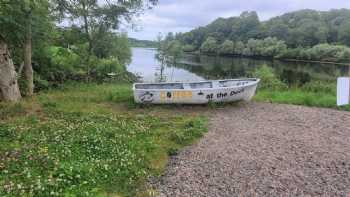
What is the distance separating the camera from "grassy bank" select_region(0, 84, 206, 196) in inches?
164

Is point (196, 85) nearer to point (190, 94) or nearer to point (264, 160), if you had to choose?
point (190, 94)

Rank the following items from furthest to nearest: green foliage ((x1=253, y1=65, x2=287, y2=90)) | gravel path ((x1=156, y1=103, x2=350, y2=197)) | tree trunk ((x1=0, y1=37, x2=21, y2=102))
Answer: green foliage ((x1=253, y1=65, x2=287, y2=90))
tree trunk ((x1=0, y1=37, x2=21, y2=102))
gravel path ((x1=156, y1=103, x2=350, y2=197))

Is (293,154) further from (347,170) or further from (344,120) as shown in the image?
(344,120)

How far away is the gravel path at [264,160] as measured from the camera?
462cm

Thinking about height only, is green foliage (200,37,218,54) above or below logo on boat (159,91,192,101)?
above

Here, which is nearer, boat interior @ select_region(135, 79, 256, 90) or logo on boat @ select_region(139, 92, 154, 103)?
logo on boat @ select_region(139, 92, 154, 103)

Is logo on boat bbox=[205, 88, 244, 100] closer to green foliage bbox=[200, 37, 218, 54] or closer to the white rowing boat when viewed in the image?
the white rowing boat

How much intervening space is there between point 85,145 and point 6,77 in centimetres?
490

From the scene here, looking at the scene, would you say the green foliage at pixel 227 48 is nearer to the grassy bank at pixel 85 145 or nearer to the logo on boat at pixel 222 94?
the logo on boat at pixel 222 94

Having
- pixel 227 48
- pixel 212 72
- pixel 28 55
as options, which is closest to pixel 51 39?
pixel 28 55

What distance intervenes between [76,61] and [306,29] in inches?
3044

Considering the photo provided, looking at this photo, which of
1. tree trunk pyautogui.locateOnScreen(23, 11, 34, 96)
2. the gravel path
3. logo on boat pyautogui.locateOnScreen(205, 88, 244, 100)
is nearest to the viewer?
the gravel path

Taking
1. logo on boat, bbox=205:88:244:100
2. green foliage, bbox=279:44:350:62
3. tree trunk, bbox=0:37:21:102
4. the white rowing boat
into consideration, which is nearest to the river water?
the white rowing boat

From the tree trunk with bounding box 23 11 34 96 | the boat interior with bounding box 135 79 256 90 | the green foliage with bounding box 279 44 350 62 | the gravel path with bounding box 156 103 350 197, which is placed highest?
the green foliage with bounding box 279 44 350 62
